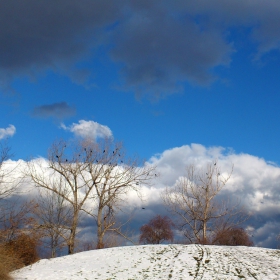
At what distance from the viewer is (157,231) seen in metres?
59.6

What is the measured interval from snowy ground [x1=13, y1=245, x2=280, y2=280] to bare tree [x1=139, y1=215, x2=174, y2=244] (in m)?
33.3

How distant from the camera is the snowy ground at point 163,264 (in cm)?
1972

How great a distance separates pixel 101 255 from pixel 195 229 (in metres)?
16.0

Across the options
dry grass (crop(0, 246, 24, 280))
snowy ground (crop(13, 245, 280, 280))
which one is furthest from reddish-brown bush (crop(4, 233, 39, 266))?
snowy ground (crop(13, 245, 280, 280))

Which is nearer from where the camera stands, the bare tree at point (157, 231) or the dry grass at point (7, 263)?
the dry grass at point (7, 263)

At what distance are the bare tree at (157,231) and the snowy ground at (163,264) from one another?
1310 inches

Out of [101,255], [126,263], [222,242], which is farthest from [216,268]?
[222,242]

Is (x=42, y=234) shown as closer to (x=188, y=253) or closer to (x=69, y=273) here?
(x=69, y=273)

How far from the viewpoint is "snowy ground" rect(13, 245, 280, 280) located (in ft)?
64.7

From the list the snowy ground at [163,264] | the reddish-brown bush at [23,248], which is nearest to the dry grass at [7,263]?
the reddish-brown bush at [23,248]

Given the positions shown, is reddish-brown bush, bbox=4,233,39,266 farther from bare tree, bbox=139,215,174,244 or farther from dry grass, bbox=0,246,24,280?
bare tree, bbox=139,215,174,244

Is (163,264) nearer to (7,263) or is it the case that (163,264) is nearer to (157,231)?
(7,263)

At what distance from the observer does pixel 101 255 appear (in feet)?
81.7

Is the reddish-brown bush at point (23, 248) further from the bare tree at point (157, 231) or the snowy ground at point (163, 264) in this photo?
the bare tree at point (157, 231)
